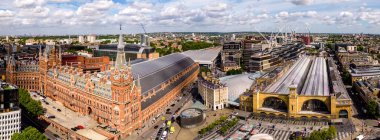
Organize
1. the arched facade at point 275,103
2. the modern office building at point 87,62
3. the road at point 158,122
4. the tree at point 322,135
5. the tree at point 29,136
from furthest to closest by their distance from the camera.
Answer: the modern office building at point 87,62 < the arched facade at point 275,103 < the road at point 158,122 < the tree at point 322,135 < the tree at point 29,136

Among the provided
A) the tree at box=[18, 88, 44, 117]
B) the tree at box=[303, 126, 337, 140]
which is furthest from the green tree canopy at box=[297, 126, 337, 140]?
the tree at box=[18, 88, 44, 117]

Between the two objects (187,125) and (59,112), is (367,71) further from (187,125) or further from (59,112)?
(59,112)

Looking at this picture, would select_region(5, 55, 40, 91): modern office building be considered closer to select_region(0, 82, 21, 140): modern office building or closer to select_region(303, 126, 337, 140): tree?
select_region(0, 82, 21, 140): modern office building

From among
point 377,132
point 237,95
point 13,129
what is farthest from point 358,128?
point 13,129

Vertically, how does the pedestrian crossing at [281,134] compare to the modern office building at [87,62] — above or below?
below

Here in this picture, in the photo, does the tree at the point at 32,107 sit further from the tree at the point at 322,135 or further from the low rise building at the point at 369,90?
the low rise building at the point at 369,90

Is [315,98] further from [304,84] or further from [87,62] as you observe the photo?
[87,62]

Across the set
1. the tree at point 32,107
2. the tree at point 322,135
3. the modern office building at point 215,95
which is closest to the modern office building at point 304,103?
the modern office building at point 215,95

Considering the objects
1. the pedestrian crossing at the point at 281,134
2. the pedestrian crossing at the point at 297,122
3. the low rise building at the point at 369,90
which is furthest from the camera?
the low rise building at the point at 369,90
